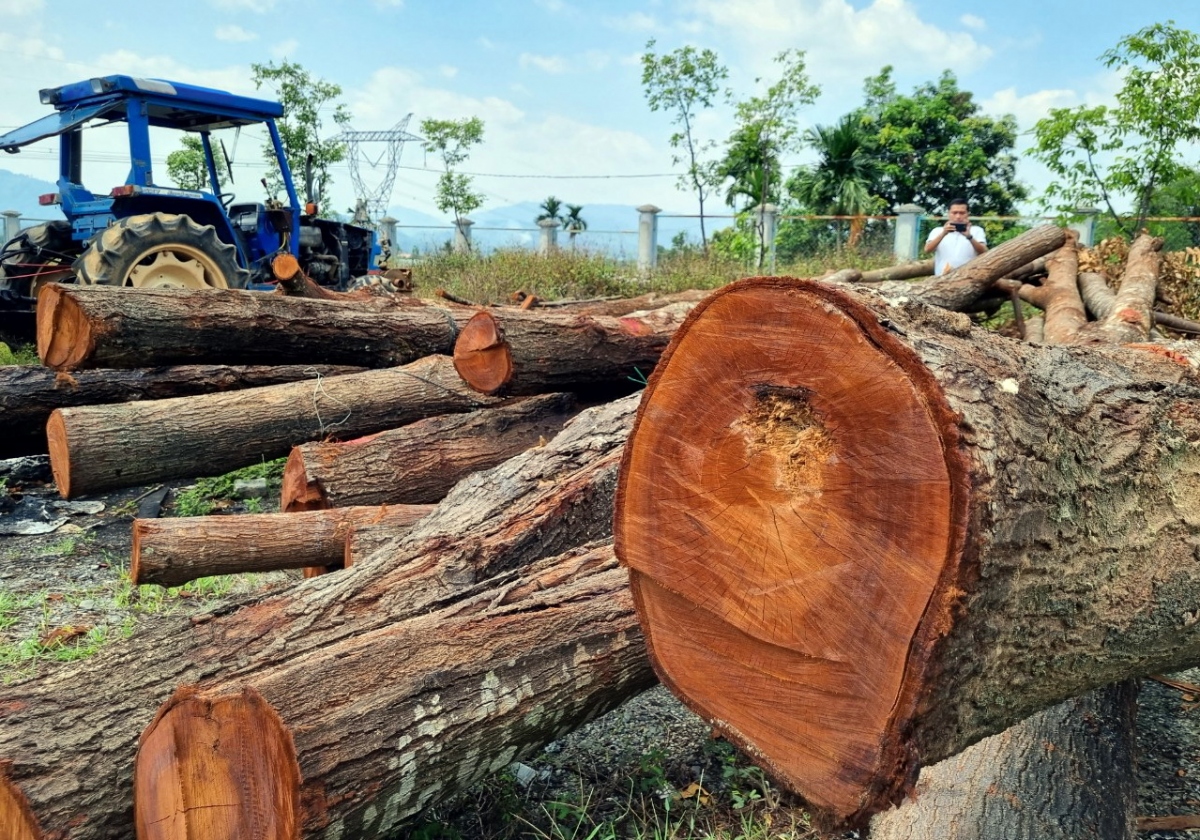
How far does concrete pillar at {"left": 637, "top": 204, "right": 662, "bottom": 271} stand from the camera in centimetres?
1797

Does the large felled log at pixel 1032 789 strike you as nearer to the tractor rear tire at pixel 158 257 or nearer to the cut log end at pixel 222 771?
the cut log end at pixel 222 771

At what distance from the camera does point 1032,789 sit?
2.22 meters

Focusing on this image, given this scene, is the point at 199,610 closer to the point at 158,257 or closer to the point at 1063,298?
the point at 158,257

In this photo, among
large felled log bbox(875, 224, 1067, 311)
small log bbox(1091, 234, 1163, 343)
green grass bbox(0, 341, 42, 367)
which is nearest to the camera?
small log bbox(1091, 234, 1163, 343)

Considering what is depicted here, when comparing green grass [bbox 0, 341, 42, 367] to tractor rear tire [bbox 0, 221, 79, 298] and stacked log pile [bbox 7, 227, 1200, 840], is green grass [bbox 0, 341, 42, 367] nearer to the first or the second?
tractor rear tire [bbox 0, 221, 79, 298]

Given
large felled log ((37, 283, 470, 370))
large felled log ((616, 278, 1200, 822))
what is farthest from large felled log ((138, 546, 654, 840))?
large felled log ((37, 283, 470, 370))

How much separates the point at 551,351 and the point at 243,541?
5.38 ft

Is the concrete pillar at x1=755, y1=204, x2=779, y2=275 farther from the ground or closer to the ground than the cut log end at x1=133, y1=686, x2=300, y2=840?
farther from the ground

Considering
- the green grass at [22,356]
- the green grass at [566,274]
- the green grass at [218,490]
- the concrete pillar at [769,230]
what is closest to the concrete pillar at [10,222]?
the green grass at [566,274]

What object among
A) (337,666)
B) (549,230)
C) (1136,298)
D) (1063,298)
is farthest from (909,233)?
(337,666)

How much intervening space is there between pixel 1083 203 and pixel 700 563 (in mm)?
10656

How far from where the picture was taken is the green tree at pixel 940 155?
23391mm

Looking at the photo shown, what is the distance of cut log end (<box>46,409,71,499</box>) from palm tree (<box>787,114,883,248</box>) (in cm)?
1951

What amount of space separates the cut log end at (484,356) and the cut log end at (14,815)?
8.61ft
